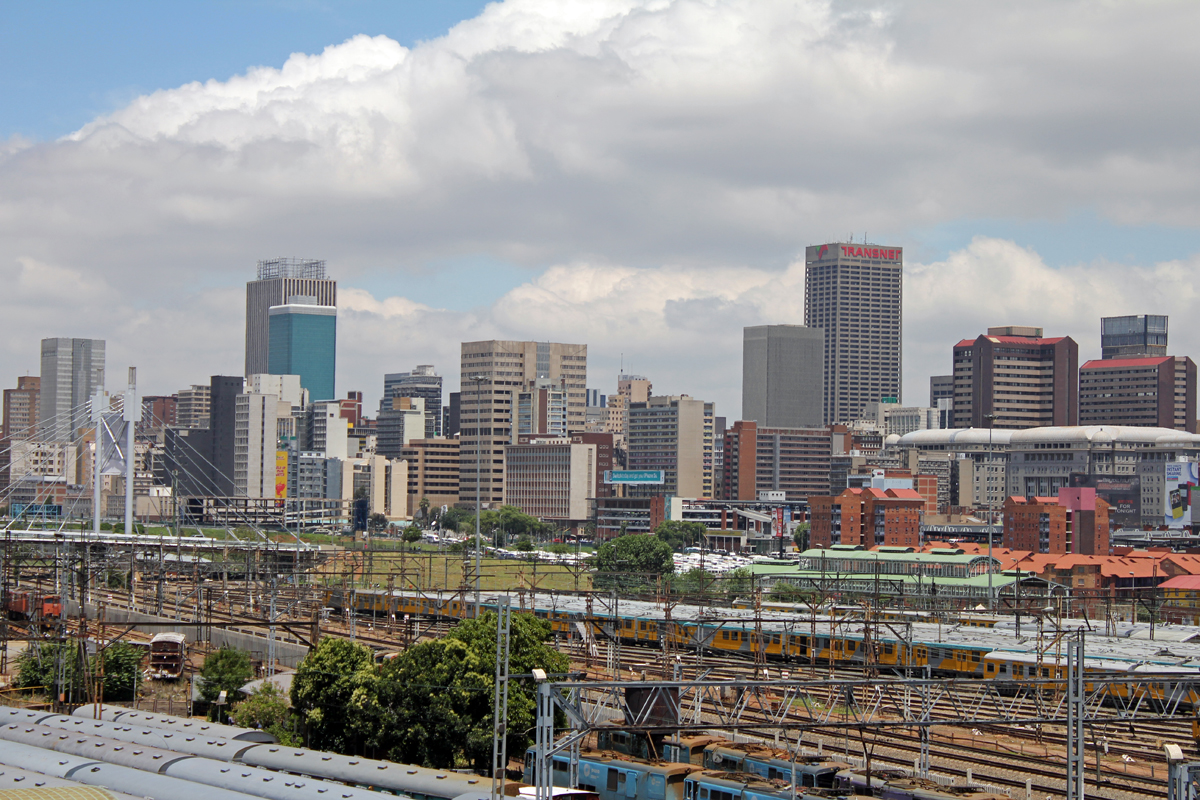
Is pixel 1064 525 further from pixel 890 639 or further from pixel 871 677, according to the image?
pixel 871 677

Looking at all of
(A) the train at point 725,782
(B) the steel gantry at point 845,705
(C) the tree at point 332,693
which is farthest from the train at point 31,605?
(A) the train at point 725,782

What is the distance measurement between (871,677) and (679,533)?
128 metres

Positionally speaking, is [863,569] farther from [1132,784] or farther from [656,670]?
[1132,784]

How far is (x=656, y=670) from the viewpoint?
4347cm

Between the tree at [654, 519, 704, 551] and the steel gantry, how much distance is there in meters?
115

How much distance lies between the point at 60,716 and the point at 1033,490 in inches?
7195

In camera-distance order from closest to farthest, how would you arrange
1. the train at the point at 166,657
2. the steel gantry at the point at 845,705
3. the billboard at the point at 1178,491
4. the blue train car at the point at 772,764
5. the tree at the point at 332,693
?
the steel gantry at the point at 845,705 → the blue train car at the point at 772,764 → the tree at the point at 332,693 → the train at the point at 166,657 → the billboard at the point at 1178,491

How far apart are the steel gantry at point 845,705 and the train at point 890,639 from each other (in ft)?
3.02

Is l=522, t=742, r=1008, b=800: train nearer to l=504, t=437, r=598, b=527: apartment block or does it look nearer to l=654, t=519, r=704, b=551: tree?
l=654, t=519, r=704, b=551: tree

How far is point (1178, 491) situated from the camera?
6693 inches

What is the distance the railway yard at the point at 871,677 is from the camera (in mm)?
28906

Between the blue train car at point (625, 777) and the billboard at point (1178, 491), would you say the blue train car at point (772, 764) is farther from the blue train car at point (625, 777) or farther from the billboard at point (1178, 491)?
the billboard at point (1178, 491)

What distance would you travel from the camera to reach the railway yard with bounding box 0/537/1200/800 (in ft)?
94.8

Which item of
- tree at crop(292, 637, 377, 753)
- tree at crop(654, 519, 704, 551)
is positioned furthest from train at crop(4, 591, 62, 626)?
tree at crop(654, 519, 704, 551)
